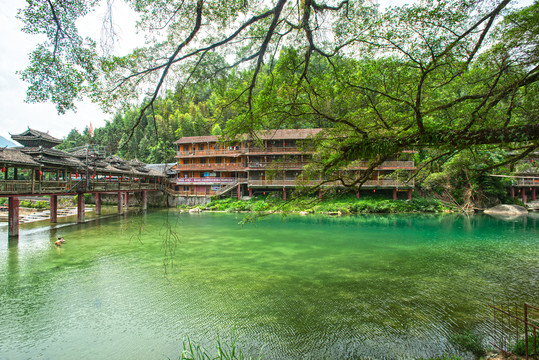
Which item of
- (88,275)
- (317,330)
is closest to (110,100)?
(317,330)

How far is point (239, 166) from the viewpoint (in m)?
31.8

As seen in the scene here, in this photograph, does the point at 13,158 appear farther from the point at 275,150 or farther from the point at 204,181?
the point at 275,150

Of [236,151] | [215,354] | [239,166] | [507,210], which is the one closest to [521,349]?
[215,354]

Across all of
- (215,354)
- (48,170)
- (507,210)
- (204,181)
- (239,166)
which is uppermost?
(239,166)

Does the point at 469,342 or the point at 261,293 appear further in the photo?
the point at 261,293

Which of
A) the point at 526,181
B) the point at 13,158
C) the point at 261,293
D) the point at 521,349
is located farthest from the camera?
the point at 526,181

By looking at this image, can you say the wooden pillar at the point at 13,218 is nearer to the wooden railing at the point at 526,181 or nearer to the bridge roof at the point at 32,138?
the bridge roof at the point at 32,138

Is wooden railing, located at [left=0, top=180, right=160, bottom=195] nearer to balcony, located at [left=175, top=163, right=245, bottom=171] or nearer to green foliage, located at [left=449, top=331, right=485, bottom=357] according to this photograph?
balcony, located at [left=175, top=163, right=245, bottom=171]

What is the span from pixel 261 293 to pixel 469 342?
15.9 ft

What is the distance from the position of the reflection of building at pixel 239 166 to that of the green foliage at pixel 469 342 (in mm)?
22336

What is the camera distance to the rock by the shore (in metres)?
24.0

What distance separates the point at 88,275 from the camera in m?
9.81

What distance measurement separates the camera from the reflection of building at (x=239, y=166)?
91.6 feet

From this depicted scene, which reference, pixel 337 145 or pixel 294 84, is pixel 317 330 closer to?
pixel 337 145
